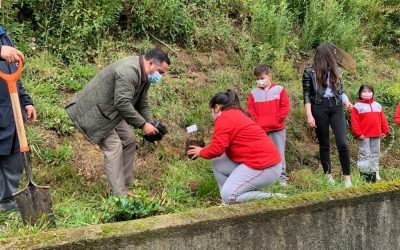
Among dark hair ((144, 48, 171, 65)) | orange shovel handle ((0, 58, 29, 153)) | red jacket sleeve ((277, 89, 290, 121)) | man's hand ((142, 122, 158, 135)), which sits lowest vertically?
red jacket sleeve ((277, 89, 290, 121))

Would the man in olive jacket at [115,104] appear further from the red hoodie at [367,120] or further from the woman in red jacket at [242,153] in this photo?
the red hoodie at [367,120]

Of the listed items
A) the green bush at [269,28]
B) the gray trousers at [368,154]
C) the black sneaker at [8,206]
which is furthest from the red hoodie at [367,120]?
the black sneaker at [8,206]

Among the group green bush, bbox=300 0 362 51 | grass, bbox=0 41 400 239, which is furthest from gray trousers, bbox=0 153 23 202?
green bush, bbox=300 0 362 51

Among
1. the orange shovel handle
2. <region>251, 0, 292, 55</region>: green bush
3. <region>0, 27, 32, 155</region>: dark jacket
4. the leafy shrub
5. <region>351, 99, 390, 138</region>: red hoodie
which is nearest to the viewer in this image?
the leafy shrub

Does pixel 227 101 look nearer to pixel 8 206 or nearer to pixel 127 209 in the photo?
pixel 127 209

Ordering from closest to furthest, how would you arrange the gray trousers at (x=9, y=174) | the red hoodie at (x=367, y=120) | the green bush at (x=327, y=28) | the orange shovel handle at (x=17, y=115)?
1. the orange shovel handle at (x=17, y=115)
2. the gray trousers at (x=9, y=174)
3. the red hoodie at (x=367, y=120)
4. the green bush at (x=327, y=28)

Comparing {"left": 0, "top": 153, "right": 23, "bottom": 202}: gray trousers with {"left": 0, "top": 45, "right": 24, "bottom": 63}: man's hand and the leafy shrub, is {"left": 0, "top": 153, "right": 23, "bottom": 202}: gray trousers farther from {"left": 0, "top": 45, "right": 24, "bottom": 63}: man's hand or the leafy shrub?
the leafy shrub

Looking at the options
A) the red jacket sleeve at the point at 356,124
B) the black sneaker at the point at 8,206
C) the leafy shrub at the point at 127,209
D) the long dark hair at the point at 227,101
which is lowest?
the red jacket sleeve at the point at 356,124

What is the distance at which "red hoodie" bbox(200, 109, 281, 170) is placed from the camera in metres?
4.47

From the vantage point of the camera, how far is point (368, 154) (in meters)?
6.45

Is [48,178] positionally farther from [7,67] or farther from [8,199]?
[7,67]

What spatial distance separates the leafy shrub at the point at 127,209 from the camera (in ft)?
→ 11.3

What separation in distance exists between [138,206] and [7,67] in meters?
1.76

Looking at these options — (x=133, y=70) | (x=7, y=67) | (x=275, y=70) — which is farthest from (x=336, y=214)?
(x=275, y=70)
